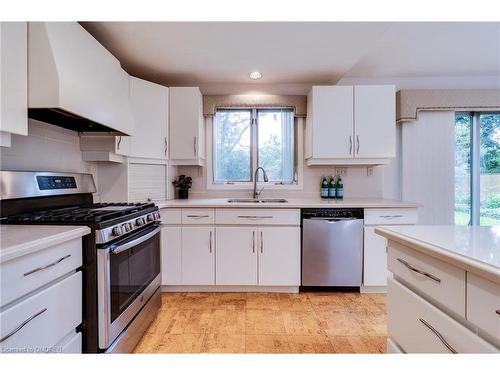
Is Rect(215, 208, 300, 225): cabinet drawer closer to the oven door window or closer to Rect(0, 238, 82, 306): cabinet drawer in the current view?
the oven door window

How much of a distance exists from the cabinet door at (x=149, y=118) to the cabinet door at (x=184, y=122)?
3.1 inches

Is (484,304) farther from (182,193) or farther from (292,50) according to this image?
(182,193)

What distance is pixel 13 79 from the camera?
121 cm

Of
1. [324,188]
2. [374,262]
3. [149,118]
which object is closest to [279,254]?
[374,262]

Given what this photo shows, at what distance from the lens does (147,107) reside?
2551mm

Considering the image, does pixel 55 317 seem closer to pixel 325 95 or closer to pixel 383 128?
pixel 325 95

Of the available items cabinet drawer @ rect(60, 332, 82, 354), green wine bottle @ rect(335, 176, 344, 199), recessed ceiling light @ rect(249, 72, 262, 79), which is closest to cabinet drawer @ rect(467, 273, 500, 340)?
cabinet drawer @ rect(60, 332, 82, 354)

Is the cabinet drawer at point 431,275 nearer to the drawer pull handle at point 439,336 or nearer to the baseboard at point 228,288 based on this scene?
the drawer pull handle at point 439,336

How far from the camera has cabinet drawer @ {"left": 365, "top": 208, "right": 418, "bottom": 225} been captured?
249 cm

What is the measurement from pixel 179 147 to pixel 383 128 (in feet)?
6.90

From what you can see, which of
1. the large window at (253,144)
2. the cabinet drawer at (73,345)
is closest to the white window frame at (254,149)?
the large window at (253,144)

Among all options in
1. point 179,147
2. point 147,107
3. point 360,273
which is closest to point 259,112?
point 179,147

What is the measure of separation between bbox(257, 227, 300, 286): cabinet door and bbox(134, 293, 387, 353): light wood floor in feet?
0.59

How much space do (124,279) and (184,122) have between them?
171 centimetres
